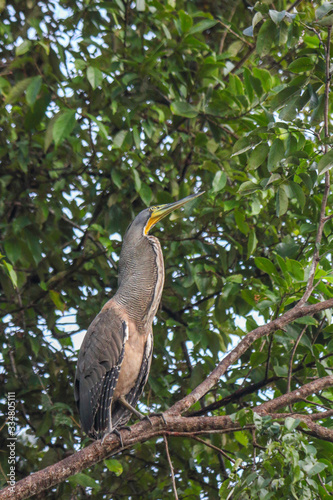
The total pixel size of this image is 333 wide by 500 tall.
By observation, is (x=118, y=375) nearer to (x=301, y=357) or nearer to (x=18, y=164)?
(x=301, y=357)

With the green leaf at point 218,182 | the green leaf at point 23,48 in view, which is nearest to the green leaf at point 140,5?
the green leaf at point 23,48

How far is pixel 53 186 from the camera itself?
15.3 feet

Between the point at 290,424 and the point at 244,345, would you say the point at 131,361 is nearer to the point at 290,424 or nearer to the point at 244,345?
the point at 244,345

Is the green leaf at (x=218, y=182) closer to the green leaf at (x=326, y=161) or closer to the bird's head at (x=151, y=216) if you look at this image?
the bird's head at (x=151, y=216)

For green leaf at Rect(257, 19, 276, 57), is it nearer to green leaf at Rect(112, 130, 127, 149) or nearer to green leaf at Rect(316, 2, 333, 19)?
green leaf at Rect(316, 2, 333, 19)

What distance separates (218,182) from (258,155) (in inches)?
25.7

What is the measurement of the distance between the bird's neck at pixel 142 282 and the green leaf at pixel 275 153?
103 cm

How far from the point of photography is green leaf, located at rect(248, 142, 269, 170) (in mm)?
3125

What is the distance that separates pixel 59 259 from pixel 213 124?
137cm

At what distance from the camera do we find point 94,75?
12.2 ft

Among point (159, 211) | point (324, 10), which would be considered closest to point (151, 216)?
point (159, 211)

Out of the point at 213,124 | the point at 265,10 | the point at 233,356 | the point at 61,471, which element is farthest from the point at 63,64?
the point at 61,471

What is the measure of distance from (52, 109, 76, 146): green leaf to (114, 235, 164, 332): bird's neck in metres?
0.76

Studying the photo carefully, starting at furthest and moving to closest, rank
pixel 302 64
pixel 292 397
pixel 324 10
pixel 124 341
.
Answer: pixel 124 341 → pixel 302 64 → pixel 292 397 → pixel 324 10
